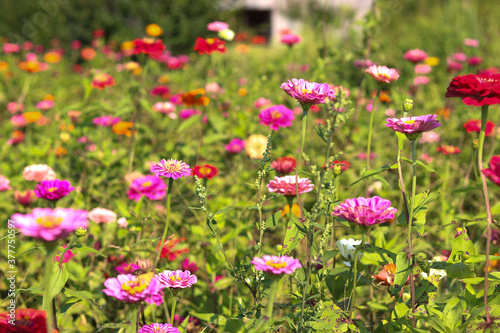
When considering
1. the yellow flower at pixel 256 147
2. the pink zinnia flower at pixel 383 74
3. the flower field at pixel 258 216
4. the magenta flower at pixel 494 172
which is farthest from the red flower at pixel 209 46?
the magenta flower at pixel 494 172

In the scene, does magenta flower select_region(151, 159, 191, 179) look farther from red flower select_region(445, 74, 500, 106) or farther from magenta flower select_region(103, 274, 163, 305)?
red flower select_region(445, 74, 500, 106)

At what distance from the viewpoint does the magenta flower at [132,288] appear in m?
0.97

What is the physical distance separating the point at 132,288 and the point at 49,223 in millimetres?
300

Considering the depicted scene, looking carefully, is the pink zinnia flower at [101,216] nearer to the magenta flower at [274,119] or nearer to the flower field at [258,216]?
the flower field at [258,216]

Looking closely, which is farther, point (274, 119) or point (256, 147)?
point (256, 147)

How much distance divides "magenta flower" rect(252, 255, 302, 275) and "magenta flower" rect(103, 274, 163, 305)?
0.25 m

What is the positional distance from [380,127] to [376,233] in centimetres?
181

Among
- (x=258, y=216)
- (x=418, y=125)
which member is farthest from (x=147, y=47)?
(x=418, y=125)

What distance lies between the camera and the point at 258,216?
6.75ft

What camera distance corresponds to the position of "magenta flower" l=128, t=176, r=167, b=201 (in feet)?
5.95

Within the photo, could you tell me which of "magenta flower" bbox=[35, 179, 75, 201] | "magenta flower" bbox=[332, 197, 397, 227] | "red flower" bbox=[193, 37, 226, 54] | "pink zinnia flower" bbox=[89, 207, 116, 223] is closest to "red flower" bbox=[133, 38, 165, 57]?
"red flower" bbox=[193, 37, 226, 54]

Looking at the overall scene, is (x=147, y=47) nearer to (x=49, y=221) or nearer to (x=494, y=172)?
(x=49, y=221)

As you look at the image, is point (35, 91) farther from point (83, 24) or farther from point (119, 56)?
point (83, 24)

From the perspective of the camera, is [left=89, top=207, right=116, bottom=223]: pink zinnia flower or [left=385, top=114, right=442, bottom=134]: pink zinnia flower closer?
[left=385, top=114, right=442, bottom=134]: pink zinnia flower
